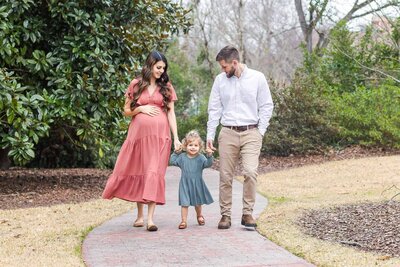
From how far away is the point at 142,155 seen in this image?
7.85m

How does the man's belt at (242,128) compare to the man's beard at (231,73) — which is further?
the man's belt at (242,128)

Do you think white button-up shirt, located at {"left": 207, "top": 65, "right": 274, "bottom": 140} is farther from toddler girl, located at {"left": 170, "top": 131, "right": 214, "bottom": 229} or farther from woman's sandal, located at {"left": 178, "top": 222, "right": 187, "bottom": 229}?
woman's sandal, located at {"left": 178, "top": 222, "right": 187, "bottom": 229}

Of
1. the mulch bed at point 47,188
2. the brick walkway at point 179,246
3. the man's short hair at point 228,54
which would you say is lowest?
the mulch bed at point 47,188

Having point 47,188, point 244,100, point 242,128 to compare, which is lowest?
point 47,188

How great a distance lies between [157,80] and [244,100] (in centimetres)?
103

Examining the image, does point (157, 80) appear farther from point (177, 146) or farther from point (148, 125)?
point (177, 146)

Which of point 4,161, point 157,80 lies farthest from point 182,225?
point 4,161

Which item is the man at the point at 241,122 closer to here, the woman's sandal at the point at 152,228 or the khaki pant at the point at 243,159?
the khaki pant at the point at 243,159

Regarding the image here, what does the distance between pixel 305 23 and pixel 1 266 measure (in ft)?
79.9

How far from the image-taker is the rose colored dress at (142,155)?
7797mm

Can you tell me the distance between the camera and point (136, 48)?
1277 centimetres

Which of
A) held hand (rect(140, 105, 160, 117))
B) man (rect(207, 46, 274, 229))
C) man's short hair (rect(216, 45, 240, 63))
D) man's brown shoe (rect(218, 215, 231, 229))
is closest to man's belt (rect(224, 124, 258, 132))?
man (rect(207, 46, 274, 229))

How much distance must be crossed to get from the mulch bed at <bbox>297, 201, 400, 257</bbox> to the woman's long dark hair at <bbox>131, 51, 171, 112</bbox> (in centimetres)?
208

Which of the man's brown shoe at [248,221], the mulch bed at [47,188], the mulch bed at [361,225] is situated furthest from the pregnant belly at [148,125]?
the mulch bed at [47,188]
